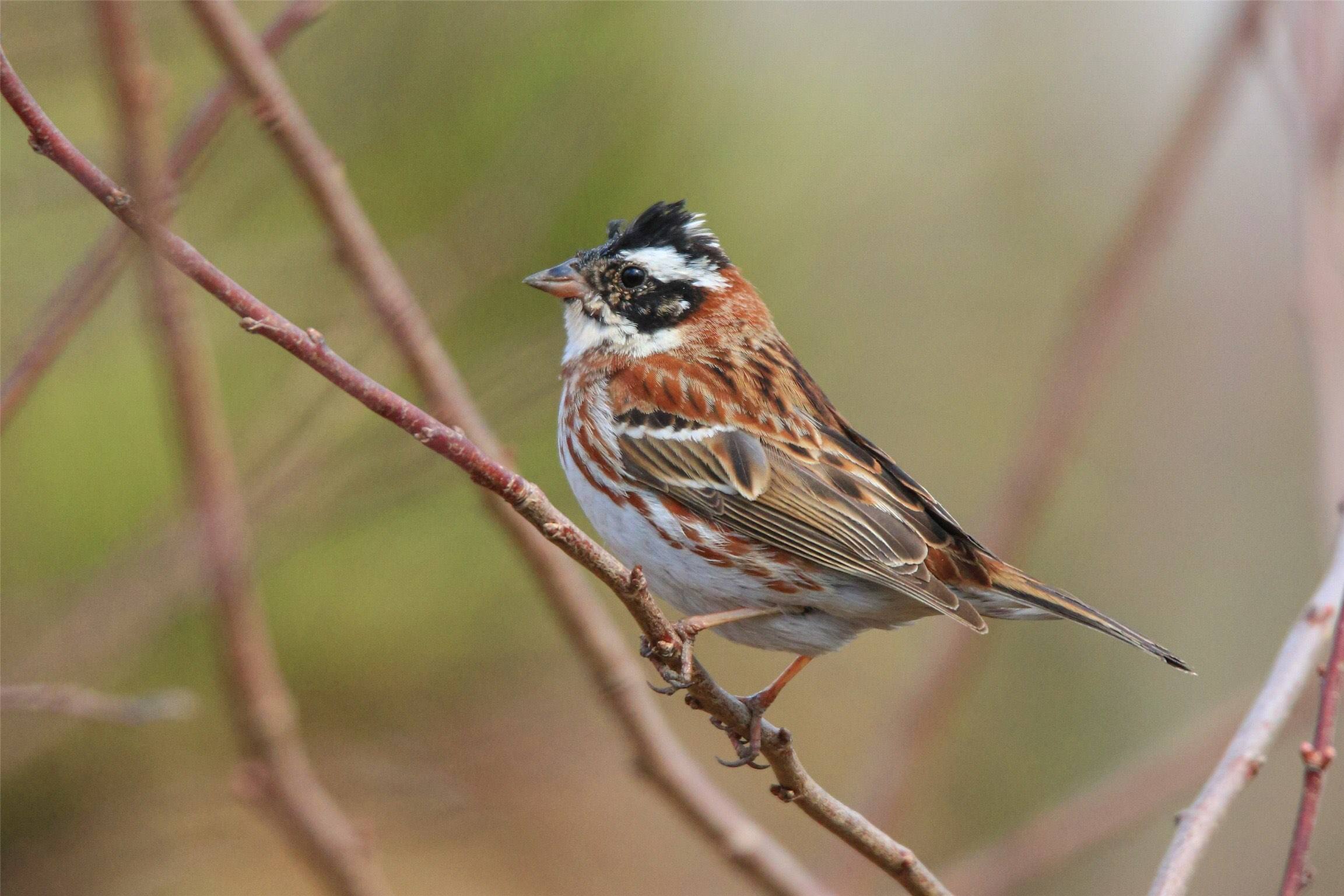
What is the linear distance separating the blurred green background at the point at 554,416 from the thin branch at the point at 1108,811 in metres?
0.33

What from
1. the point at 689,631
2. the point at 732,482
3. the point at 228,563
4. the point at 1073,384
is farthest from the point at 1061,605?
the point at 228,563

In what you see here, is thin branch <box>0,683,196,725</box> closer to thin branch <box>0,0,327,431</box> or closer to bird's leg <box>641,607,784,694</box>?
thin branch <box>0,0,327,431</box>

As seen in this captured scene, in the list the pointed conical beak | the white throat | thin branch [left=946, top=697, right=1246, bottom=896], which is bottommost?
thin branch [left=946, top=697, right=1246, bottom=896]

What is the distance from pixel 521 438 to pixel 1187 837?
5.18 meters

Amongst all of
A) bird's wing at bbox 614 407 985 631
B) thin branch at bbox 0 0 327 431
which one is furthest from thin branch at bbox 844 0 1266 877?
thin branch at bbox 0 0 327 431

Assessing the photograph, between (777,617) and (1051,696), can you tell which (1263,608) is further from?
(777,617)

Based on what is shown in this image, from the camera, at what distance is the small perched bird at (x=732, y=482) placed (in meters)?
3.90

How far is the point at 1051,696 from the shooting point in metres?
11.5

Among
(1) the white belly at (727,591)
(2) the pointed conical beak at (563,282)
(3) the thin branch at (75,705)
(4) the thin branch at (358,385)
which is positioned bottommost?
(3) the thin branch at (75,705)

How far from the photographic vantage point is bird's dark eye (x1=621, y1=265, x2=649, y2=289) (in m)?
4.66

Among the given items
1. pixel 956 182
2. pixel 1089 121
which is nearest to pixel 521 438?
pixel 956 182

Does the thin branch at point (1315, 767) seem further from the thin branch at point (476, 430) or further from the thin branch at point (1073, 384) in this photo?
the thin branch at point (1073, 384)

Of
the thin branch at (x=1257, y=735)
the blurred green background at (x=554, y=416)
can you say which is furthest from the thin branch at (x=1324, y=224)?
the blurred green background at (x=554, y=416)

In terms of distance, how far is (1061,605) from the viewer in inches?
148
